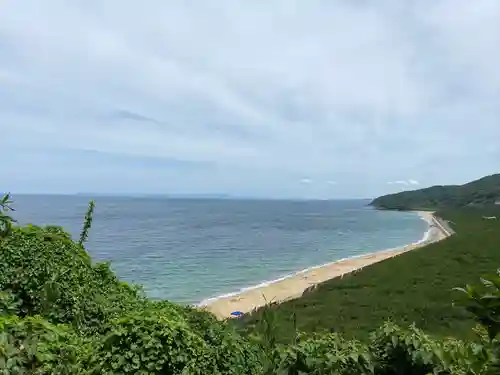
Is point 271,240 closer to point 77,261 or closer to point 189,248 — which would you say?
point 189,248

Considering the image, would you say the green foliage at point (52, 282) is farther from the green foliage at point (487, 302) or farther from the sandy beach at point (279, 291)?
the sandy beach at point (279, 291)

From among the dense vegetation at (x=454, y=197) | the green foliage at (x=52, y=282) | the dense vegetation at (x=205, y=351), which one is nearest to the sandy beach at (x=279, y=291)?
the green foliage at (x=52, y=282)

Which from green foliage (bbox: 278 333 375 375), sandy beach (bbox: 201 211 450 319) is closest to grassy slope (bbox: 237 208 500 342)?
sandy beach (bbox: 201 211 450 319)

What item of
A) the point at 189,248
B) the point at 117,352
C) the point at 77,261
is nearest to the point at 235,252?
the point at 189,248

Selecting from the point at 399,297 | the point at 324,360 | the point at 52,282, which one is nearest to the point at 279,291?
the point at 399,297

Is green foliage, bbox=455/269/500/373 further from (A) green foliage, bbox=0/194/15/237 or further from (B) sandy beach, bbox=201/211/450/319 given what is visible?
(B) sandy beach, bbox=201/211/450/319

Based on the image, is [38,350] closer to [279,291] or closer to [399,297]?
[399,297]

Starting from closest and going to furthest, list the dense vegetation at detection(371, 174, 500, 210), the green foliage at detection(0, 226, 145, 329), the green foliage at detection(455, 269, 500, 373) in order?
the green foliage at detection(455, 269, 500, 373), the green foliage at detection(0, 226, 145, 329), the dense vegetation at detection(371, 174, 500, 210)
